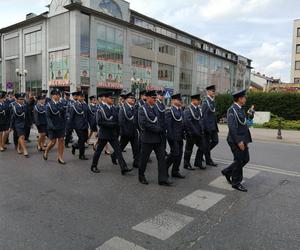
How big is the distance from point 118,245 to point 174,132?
323 centimetres

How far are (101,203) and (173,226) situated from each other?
1.37 meters

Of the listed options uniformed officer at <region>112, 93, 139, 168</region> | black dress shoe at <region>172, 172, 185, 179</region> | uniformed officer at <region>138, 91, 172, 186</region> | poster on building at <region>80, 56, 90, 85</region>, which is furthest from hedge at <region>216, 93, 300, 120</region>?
poster on building at <region>80, 56, 90, 85</region>

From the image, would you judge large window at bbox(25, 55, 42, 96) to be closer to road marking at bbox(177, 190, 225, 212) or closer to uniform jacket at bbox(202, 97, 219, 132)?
uniform jacket at bbox(202, 97, 219, 132)

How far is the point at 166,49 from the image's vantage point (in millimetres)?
50250

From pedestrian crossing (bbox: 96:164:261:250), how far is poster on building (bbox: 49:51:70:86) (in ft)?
107

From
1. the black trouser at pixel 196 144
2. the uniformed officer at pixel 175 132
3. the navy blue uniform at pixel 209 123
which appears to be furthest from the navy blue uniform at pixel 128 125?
the navy blue uniform at pixel 209 123

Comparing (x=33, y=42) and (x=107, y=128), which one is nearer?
(x=107, y=128)

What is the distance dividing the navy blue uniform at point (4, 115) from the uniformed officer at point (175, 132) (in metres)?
5.94

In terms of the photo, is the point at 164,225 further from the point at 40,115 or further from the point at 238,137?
the point at 40,115

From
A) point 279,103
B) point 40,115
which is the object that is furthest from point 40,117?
point 279,103

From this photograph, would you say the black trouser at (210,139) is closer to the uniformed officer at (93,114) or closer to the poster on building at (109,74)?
the uniformed officer at (93,114)

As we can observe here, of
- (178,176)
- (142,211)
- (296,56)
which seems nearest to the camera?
(142,211)

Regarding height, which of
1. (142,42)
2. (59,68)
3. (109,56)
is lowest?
(59,68)

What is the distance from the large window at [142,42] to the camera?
4316 cm
